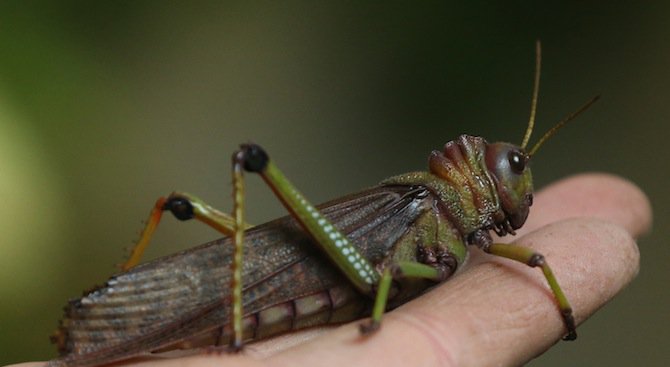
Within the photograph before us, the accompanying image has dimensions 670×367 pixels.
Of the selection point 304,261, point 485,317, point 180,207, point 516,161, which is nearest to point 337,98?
point 516,161

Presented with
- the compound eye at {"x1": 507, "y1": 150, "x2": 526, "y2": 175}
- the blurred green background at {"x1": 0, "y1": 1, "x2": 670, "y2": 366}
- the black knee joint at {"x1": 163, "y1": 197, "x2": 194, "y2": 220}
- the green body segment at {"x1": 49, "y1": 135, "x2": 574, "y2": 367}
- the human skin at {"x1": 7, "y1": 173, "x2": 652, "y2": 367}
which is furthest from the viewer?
the blurred green background at {"x1": 0, "y1": 1, "x2": 670, "y2": 366}

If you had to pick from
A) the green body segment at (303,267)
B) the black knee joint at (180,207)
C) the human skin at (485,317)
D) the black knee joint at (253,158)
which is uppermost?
the black knee joint at (253,158)

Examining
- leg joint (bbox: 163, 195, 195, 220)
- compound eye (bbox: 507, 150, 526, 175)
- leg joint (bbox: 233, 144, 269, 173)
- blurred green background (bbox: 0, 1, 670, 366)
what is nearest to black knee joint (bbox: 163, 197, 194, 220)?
leg joint (bbox: 163, 195, 195, 220)

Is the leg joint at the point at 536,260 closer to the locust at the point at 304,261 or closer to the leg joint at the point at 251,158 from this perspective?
the locust at the point at 304,261

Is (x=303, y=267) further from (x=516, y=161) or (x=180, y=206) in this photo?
(x=516, y=161)

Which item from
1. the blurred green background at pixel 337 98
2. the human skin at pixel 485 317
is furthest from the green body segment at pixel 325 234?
the blurred green background at pixel 337 98

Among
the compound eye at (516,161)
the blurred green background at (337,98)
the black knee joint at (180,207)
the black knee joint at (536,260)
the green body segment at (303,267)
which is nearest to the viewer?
the green body segment at (303,267)

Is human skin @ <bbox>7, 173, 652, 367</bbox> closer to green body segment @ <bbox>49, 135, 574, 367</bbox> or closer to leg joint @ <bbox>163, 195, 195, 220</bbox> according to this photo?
green body segment @ <bbox>49, 135, 574, 367</bbox>
